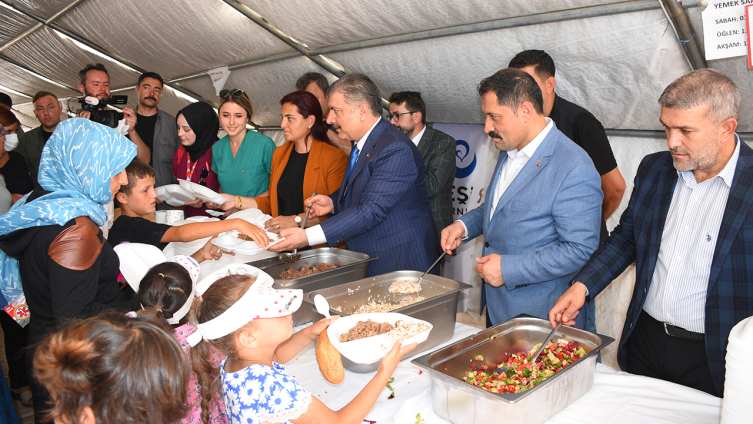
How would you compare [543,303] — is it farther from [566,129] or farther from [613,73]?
[613,73]

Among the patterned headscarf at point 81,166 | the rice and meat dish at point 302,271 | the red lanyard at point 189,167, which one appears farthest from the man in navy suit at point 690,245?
the red lanyard at point 189,167

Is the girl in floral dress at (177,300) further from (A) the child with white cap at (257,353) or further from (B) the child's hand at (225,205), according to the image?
(B) the child's hand at (225,205)

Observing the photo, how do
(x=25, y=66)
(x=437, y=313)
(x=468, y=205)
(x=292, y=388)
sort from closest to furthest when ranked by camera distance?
(x=292, y=388) < (x=437, y=313) < (x=468, y=205) < (x=25, y=66)

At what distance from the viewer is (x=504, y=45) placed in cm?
274

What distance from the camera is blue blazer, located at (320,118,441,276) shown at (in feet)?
7.68

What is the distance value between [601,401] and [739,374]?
51cm

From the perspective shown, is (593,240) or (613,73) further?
(613,73)

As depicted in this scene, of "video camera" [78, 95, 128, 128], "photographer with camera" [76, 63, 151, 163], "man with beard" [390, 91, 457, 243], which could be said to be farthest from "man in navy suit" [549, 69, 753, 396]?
"video camera" [78, 95, 128, 128]

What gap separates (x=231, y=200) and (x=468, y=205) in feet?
6.42

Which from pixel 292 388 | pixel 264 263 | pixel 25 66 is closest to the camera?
pixel 292 388

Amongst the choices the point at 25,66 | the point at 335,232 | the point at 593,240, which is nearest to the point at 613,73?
the point at 593,240

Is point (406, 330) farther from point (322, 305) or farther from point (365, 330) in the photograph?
point (322, 305)

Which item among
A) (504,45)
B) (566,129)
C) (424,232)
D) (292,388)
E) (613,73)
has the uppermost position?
(504,45)

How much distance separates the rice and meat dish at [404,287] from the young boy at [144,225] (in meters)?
0.60
